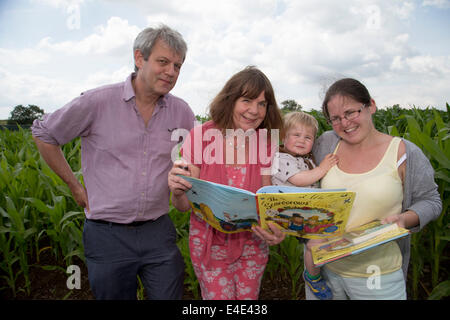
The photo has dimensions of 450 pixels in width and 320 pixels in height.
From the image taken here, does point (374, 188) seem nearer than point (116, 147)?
Yes

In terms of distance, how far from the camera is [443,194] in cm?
208

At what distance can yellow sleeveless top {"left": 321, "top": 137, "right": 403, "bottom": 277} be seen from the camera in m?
1.32

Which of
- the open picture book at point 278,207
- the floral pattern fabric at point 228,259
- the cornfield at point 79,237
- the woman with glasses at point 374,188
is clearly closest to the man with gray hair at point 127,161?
the floral pattern fabric at point 228,259

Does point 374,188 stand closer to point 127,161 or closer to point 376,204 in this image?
point 376,204

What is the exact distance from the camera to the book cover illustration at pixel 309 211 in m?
1.14

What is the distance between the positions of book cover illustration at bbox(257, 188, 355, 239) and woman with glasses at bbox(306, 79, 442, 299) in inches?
6.0

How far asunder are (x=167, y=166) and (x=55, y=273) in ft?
5.70

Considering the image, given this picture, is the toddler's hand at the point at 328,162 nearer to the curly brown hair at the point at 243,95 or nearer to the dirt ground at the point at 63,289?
the curly brown hair at the point at 243,95

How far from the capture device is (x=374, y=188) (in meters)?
1.32

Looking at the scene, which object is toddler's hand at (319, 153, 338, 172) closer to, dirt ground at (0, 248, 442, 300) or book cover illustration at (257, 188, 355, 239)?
book cover illustration at (257, 188, 355, 239)

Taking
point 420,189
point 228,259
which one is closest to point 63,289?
point 228,259

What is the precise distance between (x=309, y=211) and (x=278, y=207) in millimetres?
120
